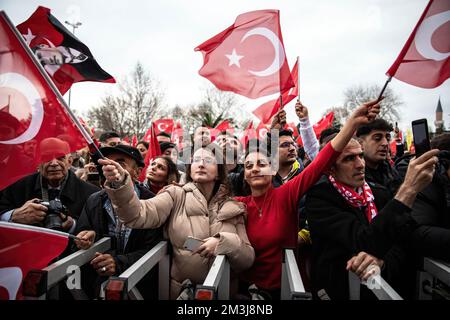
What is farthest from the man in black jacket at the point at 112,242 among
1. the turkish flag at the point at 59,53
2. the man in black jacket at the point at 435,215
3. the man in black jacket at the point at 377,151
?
the man in black jacket at the point at 377,151

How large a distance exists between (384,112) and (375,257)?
131 feet

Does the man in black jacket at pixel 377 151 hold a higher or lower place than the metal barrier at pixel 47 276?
higher

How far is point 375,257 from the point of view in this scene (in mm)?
1745

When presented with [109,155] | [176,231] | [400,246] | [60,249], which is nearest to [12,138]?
[60,249]

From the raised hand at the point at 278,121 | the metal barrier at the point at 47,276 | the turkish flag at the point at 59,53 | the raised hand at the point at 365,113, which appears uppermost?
the turkish flag at the point at 59,53

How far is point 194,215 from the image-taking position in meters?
2.25

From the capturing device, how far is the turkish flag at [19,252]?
5.54 ft

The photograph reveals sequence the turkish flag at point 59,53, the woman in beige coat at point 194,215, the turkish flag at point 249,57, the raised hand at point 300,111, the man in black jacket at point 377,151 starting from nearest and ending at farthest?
the woman in beige coat at point 194,215 < the turkish flag at point 59,53 < the man in black jacket at point 377,151 < the turkish flag at point 249,57 < the raised hand at point 300,111

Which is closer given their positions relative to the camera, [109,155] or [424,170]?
[424,170]

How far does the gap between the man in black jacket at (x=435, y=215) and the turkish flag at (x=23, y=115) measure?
2.41 meters

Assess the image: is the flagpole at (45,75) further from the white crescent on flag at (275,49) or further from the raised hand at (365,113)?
the white crescent on flag at (275,49)

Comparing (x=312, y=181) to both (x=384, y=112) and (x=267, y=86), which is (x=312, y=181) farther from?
(x=384, y=112)

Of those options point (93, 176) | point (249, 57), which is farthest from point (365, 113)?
point (93, 176)
